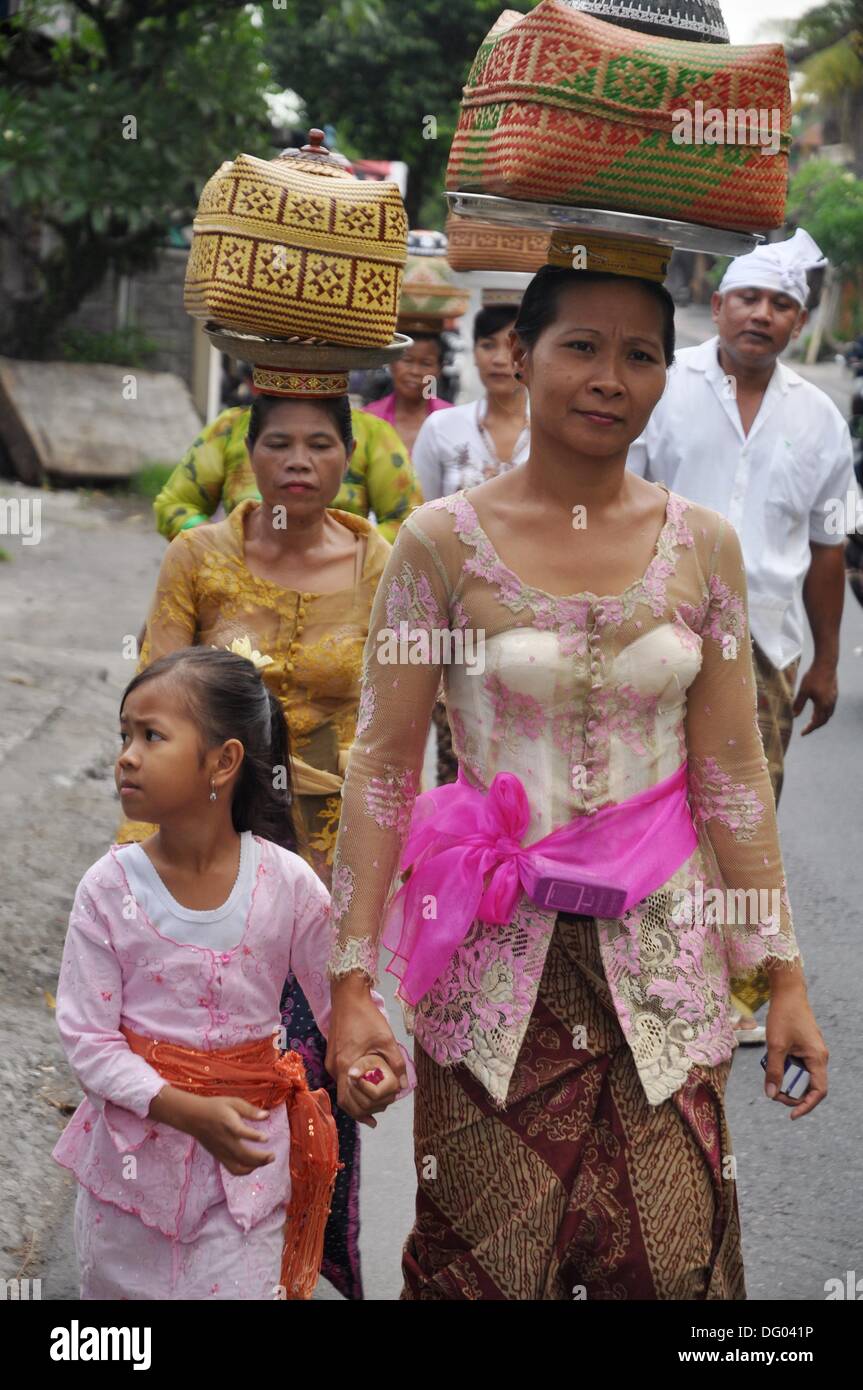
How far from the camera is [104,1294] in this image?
3.09 m

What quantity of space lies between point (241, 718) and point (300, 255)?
125 centimetres

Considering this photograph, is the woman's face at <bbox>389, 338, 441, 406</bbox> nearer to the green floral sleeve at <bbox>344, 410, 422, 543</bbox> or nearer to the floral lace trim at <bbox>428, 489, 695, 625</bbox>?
the green floral sleeve at <bbox>344, 410, 422, 543</bbox>

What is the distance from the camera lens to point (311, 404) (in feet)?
14.0

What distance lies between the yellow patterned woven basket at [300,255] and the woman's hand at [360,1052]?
168 centimetres

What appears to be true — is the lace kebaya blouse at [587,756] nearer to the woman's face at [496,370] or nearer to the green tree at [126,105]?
the woman's face at [496,370]

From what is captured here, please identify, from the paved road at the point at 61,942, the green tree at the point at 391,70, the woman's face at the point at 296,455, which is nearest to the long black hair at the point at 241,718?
the woman's face at the point at 296,455

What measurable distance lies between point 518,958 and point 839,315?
124 ft

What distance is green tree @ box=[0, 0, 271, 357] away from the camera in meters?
14.8

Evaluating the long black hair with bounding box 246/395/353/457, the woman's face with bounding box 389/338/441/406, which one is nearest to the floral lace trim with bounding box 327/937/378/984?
the long black hair with bounding box 246/395/353/457

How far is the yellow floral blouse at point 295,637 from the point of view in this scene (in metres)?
4.18

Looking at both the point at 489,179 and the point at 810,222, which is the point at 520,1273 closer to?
the point at 489,179

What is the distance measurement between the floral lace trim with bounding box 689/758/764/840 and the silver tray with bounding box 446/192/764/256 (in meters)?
0.78

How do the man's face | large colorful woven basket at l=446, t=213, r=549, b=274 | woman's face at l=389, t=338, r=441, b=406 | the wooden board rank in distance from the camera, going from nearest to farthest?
1. large colorful woven basket at l=446, t=213, r=549, b=274
2. the man's face
3. woman's face at l=389, t=338, r=441, b=406
4. the wooden board

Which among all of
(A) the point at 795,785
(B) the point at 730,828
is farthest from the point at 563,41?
(A) the point at 795,785
